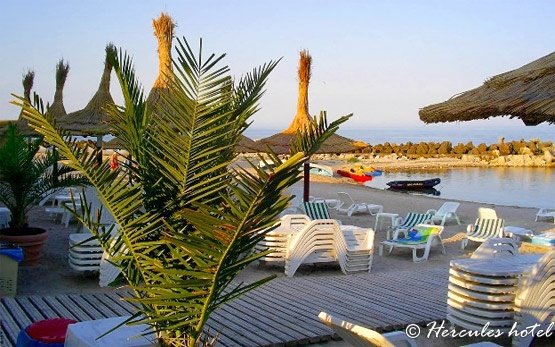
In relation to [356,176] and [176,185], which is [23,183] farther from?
[356,176]

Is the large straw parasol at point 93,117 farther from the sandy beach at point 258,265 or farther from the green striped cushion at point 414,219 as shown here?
the green striped cushion at point 414,219

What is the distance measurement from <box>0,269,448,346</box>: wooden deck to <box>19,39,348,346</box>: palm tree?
1292 millimetres

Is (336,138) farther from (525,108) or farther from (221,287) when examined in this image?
(221,287)

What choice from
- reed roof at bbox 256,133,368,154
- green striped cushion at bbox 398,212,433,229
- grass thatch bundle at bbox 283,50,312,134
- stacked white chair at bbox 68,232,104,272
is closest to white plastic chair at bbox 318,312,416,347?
stacked white chair at bbox 68,232,104,272

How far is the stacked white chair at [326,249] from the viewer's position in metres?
6.44

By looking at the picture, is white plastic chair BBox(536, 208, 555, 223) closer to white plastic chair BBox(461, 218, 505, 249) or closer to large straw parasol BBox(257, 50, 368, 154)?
white plastic chair BBox(461, 218, 505, 249)

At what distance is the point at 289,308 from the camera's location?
15.9 feet

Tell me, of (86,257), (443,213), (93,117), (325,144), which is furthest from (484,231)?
(93,117)

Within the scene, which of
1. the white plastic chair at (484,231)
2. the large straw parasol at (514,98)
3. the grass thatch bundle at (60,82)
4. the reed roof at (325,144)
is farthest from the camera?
the grass thatch bundle at (60,82)

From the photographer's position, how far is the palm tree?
2.31 metres

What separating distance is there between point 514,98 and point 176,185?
2.55 m

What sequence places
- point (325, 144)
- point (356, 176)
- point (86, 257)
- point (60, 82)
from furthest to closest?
point (356, 176) < point (60, 82) < point (325, 144) < point (86, 257)

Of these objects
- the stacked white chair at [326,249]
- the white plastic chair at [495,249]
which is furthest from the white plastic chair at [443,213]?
the white plastic chair at [495,249]

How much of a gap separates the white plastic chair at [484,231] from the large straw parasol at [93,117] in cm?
677
